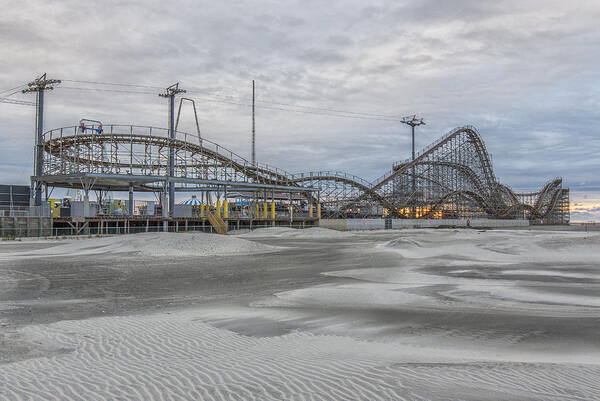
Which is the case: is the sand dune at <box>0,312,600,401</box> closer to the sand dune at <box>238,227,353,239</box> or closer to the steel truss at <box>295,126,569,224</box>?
the sand dune at <box>238,227,353,239</box>

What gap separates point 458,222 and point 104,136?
53.8m

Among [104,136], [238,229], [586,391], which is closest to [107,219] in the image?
[104,136]

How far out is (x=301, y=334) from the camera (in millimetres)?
6352

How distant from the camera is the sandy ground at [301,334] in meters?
4.05

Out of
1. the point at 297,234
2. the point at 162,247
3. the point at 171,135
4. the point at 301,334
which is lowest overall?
the point at 297,234

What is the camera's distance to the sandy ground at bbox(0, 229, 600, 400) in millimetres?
4051

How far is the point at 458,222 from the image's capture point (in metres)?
68.5

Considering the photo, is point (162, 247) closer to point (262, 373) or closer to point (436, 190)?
point (262, 373)

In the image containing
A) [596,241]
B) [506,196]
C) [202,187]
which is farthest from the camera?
[506,196]

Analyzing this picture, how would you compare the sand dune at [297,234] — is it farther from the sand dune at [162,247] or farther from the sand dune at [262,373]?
the sand dune at [262,373]

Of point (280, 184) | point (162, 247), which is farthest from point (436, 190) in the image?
point (162, 247)

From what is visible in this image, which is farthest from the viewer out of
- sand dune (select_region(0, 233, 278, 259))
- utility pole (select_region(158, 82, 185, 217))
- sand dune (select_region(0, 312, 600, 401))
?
utility pole (select_region(158, 82, 185, 217))

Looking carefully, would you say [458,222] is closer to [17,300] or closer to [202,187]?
[202,187]

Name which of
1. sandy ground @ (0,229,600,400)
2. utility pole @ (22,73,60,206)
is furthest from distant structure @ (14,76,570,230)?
sandy ground @ (0,229,600,400)
